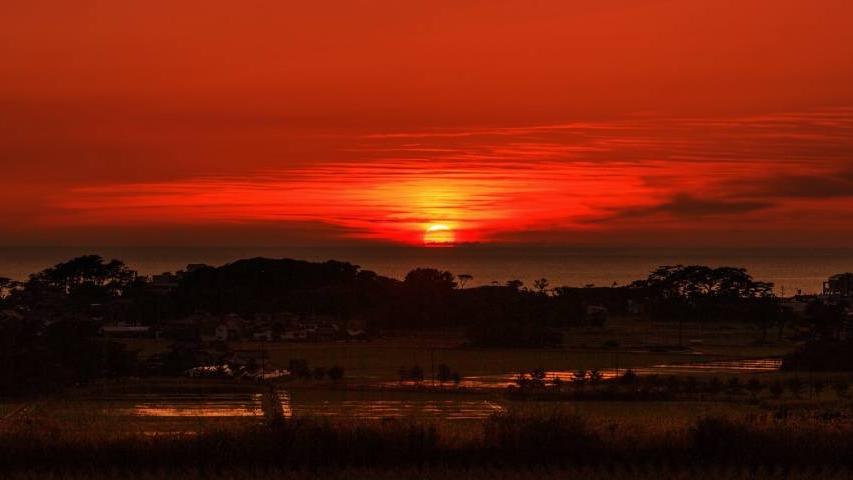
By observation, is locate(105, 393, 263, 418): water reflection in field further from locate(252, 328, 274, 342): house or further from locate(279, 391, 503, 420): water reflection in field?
locate(252, 328, 274, 342): house

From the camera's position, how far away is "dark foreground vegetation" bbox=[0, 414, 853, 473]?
15648mm

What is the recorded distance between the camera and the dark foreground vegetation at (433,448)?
51.3 ft

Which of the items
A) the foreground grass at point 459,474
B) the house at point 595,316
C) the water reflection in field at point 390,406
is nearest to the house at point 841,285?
the house at point 595,316

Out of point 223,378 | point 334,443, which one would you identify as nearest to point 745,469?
point 334,443

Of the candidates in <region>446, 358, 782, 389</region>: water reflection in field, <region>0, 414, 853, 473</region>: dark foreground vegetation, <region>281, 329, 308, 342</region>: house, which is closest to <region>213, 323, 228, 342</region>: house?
<region>281, 329, 308, 342</region>: house

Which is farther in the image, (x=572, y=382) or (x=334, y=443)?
(x=572, y=382)

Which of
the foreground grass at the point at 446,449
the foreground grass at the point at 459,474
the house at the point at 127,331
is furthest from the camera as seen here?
the house at the point at 127,331

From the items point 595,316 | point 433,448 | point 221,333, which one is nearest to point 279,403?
point 433,448

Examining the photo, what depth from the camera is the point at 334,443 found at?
52.3ft

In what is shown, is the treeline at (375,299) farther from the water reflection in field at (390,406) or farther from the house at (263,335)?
the water reflection in field at (390,406)

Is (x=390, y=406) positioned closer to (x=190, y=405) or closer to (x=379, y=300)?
(x=190, y=405)

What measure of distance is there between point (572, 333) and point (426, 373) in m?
18.0

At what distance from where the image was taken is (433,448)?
16156mm

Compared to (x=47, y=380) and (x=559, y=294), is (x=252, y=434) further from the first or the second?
(x=559, y=294)
